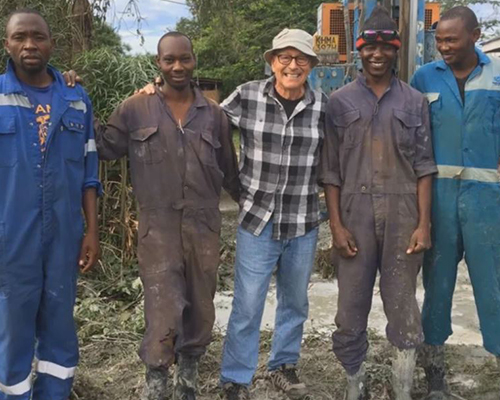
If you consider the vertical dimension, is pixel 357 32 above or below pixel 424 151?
above

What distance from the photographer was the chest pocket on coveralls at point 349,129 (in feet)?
9.50

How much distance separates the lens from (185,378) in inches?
118

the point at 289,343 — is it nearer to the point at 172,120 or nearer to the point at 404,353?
the point at 404,353

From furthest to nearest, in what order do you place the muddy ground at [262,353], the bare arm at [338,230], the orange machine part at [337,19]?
the orange machine part at [337,19], the muddy ground at [262,353], the bare arm at [338,230]

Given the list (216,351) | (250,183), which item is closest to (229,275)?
(216,351)

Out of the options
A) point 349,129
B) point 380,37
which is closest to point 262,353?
point 349,129

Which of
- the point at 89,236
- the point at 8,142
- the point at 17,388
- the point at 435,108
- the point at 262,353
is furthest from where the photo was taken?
the point at 262,353

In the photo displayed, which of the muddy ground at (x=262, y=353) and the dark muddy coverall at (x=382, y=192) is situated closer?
the dark muddy coverall at (x=382, y=192)

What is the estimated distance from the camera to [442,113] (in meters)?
2.99

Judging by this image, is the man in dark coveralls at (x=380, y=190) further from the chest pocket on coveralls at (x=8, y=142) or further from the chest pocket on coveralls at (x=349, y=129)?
the chest pocket on coveralls at (x=8, y=142)

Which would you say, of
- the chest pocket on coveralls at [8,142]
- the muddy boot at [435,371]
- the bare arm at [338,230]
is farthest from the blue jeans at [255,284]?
the chest pocket on coveralls at [8,142]

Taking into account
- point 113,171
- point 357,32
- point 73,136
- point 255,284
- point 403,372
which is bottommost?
point 403,372

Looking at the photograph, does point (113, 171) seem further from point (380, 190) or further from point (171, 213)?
point (380, 190)

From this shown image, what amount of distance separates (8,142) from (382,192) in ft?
5.80
